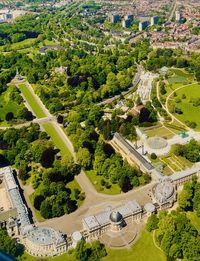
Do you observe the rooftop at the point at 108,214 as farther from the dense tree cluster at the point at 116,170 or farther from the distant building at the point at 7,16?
the distant building at the point at 7,16

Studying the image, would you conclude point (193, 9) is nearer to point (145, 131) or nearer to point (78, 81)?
point (78, 81)

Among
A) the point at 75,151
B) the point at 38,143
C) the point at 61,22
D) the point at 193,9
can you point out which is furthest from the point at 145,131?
the point at 193,9

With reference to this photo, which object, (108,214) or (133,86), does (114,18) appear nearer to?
(133,86)

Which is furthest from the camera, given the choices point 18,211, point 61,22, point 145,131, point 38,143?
point 61,22

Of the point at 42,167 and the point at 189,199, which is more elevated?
the point at 189,199

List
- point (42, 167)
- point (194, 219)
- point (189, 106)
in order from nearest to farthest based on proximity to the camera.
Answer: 1. point (194, 219)
2. point (42, 167)
3. point (189, 106)

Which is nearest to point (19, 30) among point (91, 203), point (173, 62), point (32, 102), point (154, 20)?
point (154, 20)

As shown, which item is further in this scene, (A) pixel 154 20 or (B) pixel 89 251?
(A) pixel 154 20
